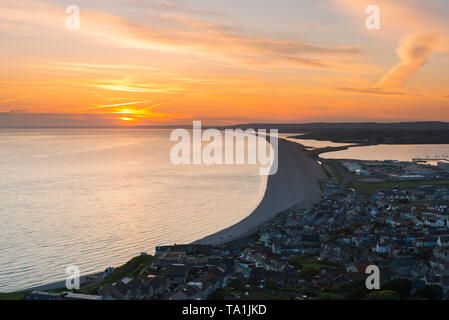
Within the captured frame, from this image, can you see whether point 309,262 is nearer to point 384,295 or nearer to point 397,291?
point 397,291

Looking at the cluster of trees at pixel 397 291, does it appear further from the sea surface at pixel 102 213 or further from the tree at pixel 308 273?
the sea surface at pixel 102 213

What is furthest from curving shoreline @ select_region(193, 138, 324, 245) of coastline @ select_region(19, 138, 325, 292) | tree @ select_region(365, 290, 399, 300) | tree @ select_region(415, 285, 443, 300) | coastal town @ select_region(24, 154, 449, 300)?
tree @ select_region(415, 285, 443, 300)

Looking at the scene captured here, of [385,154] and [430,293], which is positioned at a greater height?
[385,154]

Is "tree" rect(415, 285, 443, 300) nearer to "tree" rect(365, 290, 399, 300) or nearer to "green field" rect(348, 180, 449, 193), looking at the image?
"tree" rect(365, 290, 399, 300)

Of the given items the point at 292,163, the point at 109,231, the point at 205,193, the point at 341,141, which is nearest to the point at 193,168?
the point at 292,163

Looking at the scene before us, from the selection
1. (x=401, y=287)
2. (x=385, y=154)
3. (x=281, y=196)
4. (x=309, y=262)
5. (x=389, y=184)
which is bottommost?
(x=309, y=262)

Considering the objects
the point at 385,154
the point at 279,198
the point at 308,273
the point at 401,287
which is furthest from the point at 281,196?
the point at 385,154

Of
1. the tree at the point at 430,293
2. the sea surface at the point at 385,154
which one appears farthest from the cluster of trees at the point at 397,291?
the sea surface at the point at 385,154
